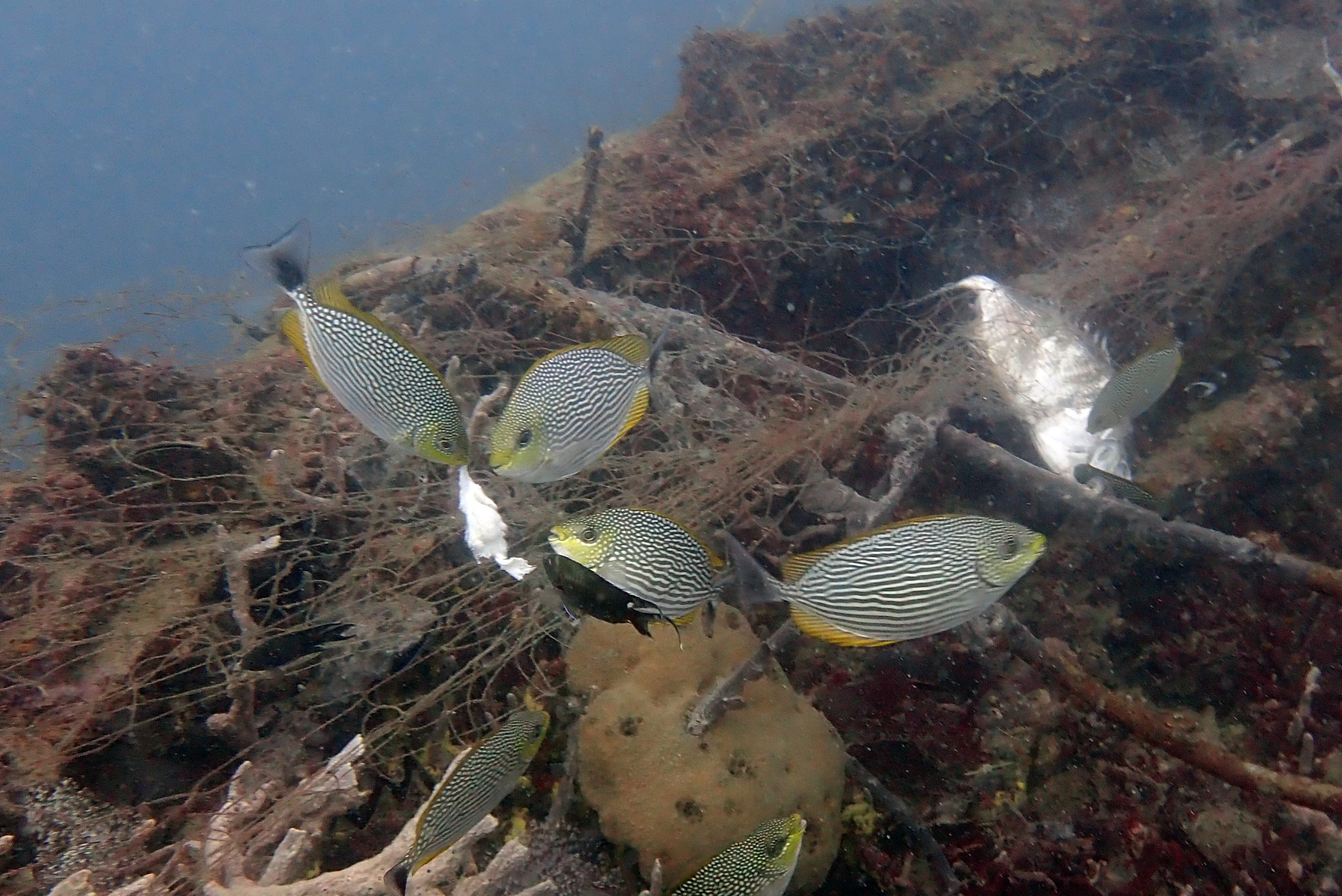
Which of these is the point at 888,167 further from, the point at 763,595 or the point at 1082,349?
the point at 763,595

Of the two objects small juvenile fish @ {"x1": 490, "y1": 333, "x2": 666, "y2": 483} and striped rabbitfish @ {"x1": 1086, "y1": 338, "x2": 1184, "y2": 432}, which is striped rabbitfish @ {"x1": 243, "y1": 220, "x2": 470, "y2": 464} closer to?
small juvenile fish @ {"x1": 490, "y1": 333, "x2": 666, "y2": 483}

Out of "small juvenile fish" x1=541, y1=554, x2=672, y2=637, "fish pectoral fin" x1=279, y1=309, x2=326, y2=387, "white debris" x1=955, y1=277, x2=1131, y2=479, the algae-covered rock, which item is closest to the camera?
"small juvenile fish" x1=541, y1=554, x2=672, y2=637

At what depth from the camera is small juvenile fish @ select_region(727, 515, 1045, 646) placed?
7.48 feet

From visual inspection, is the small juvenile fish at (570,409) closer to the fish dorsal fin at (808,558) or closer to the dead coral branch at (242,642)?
the fish dorsal fin at (808,558)

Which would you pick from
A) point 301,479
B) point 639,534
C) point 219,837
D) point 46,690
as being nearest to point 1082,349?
point 639,534

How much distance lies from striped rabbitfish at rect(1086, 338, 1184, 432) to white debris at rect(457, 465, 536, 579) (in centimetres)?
377

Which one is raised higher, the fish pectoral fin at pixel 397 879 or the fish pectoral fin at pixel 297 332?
the fish pectoral fin at pixel 297 332

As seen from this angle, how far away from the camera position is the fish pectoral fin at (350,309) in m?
2.37

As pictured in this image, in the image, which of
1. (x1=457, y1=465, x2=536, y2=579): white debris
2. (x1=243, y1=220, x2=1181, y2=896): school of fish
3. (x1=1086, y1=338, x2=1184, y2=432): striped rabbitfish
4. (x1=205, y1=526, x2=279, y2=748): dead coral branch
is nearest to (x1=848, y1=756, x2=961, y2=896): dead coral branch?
(x1=243, y1=220, x2=1181, y2=896): school of fish

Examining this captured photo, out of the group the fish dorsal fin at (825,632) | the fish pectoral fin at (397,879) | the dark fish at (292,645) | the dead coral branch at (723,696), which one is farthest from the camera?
the dark fish at (292,645)

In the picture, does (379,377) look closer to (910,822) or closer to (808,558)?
(808,558)

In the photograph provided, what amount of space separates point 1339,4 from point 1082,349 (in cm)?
722

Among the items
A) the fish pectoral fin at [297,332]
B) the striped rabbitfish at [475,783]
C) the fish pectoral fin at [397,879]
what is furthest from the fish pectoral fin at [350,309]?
the fish pectoral fin at [397,879]

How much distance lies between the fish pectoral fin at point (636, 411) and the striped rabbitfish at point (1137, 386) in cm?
314
